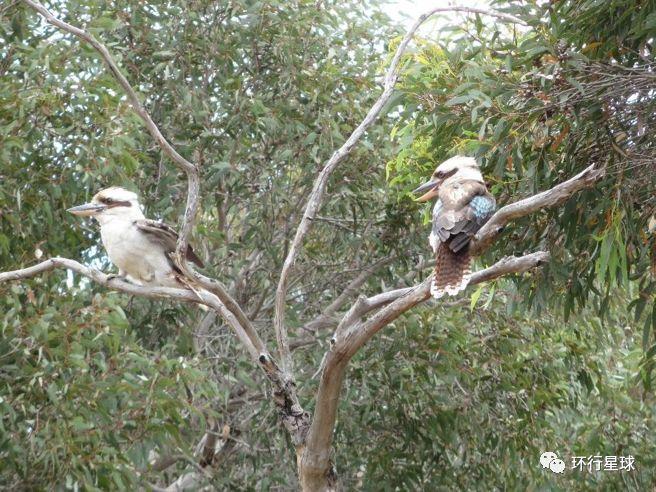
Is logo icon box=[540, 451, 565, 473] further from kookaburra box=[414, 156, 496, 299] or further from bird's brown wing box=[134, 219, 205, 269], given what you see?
bird's brown wing box=[134, 219, 205, 269]

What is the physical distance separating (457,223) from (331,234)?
293 centimetres

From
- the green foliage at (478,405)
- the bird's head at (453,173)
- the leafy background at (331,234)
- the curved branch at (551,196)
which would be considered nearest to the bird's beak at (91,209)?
the leafy background at (331,234)

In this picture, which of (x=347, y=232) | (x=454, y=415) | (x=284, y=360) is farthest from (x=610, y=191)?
(x=347, y=232)

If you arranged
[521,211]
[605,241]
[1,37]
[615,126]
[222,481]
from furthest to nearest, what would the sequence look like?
1. [222,481]
2. [1,37]
3. [615,126]
4. [605,241]
5. [521,211]

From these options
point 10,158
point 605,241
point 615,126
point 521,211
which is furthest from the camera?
point 10,158

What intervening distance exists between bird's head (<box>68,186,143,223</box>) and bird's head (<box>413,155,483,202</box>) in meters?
1.03

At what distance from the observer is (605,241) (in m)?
3.74

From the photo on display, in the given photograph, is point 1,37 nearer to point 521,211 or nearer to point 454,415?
point 454,415

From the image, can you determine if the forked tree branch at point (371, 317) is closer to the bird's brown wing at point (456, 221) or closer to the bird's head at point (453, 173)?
the bird's brown wing at point (456, 221)

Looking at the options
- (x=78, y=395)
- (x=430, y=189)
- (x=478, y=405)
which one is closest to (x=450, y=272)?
(x=430, y=189)

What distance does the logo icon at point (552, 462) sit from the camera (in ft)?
18.7

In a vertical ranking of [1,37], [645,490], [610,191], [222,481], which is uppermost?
[610,191]

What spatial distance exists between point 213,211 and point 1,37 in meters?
1.88

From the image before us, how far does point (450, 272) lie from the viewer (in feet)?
11.2
